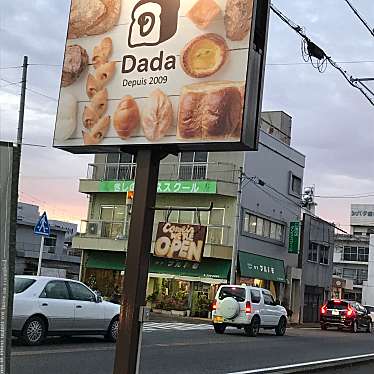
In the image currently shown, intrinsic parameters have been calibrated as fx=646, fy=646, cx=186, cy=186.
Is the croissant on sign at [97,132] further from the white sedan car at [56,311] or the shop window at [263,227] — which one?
the shop window at [263,227]

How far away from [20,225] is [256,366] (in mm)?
46265

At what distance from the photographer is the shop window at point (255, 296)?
2384 cm

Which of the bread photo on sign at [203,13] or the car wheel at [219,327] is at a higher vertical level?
the bread photo on sign at [203,13]

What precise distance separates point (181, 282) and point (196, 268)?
5.57ft

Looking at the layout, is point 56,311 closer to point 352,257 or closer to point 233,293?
point 233,293

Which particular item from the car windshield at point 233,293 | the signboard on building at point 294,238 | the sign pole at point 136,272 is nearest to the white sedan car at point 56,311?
the sign pole at point 136,272

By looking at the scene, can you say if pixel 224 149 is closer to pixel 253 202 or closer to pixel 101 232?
pixel 253 202

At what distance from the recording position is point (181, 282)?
37.2m

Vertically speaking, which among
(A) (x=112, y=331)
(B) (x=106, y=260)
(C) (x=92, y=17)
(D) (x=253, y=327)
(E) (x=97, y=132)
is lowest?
(D) (x=253, y=327)

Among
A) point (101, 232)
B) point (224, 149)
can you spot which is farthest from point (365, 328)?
point (224, 149)

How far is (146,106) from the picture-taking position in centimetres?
673

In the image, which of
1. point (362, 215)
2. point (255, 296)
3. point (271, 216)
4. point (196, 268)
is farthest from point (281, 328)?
point (362, 215)

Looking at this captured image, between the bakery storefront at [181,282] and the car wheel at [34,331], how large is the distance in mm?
20582

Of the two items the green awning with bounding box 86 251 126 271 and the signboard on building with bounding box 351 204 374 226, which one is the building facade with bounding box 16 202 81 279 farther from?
the signboard on building with bounding box 351 204 374 226
